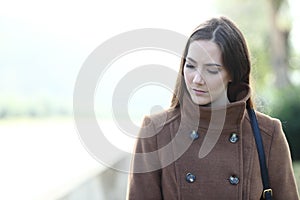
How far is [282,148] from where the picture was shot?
338 cm

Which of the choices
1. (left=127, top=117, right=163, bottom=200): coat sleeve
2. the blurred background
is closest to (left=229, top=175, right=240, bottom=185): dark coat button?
(left=127, top=117, right=163, bottom=200): coat sleeve

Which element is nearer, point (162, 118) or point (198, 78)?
point (198, 78)

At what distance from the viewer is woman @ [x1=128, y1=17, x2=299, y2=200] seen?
3221 mm

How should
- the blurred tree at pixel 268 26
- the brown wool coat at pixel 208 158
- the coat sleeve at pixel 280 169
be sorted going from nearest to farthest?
the brown wool coat at pixel 208 158 → the coat sleeve at pixel 280 169 → the blurred tree at pixel 268 26

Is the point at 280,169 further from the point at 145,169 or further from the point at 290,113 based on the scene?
the point at 290,113

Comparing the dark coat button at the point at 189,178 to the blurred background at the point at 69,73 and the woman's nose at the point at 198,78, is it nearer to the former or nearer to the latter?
the woman's nose at the point at 198,78

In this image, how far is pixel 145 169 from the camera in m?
3.22

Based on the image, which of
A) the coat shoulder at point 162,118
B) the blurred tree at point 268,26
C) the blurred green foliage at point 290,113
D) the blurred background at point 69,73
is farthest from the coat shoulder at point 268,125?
the blurred tree at point 268,26

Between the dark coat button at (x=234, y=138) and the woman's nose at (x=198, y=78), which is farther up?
the woman's nose at (x=198, y=78)

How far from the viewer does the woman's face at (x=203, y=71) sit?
3.17m

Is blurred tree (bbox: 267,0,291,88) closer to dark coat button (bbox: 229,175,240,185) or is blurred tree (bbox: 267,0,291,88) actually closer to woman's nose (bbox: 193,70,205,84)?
dark coat button (bbox: 229,175,240,185)

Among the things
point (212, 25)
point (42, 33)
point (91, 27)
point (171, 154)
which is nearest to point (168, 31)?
point (212, 25)

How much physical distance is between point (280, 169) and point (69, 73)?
1440cm

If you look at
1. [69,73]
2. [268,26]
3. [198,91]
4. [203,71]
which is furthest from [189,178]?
[268,26]
